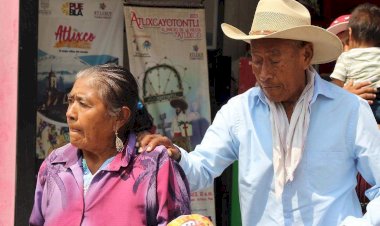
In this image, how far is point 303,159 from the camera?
304 centimetres

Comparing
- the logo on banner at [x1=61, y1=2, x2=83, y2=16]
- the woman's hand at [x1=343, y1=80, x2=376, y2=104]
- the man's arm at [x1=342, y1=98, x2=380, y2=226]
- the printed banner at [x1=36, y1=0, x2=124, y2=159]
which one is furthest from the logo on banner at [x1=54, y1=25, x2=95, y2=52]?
the man's arm at [x1=342, y1=98, x2=380, y2=226]

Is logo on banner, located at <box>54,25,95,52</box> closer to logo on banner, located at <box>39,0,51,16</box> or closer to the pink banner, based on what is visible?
logo on banner, located at <box>39,0,51,16</box>

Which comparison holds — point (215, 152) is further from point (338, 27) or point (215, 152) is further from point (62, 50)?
point (62, 50)

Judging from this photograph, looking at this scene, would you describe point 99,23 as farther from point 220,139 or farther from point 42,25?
point 220,139

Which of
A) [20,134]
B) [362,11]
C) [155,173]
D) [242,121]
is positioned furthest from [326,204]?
[20,134]

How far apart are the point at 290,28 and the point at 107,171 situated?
0.92 m

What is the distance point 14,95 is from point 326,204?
2.85 meters

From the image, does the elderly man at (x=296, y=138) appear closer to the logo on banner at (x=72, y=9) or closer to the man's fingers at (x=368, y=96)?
the man's fingers at (x=368, y=96)

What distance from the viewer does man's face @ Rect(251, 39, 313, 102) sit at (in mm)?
3021

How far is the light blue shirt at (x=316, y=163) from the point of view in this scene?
3.02 m

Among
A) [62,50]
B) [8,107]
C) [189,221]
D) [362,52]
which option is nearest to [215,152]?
[189,221]

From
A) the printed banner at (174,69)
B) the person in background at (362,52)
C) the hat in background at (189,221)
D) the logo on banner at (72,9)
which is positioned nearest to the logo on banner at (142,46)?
the printed banner at (174,69)

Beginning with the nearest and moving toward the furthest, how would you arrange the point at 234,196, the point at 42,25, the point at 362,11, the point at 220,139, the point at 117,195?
1. the point at 117,195
2. the point at 220,139
3. the point at 362,11
4. the point at 42,25
5. the point at 234,196

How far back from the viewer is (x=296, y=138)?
305cm
